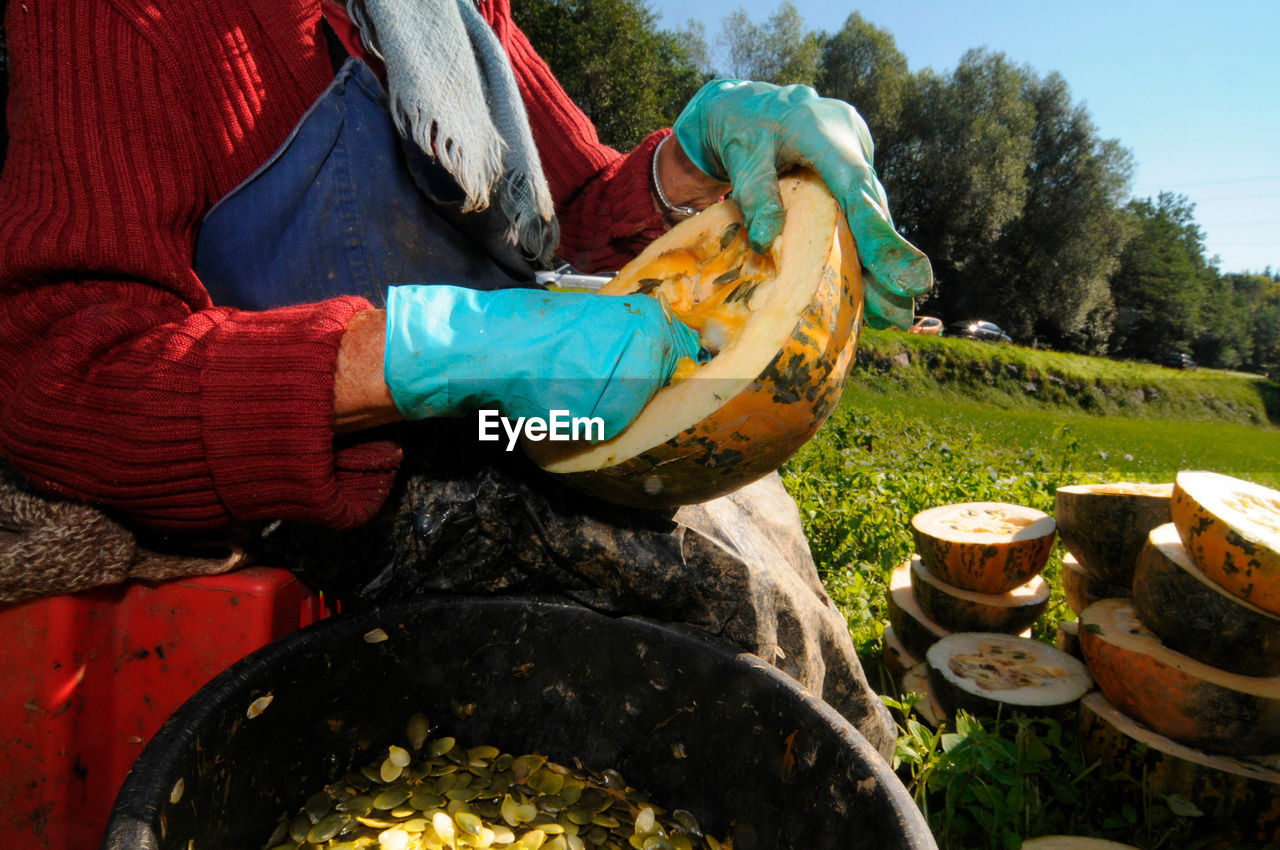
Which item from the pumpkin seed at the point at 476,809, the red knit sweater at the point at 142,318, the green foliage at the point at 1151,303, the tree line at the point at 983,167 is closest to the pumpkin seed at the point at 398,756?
the pumpkin seed at the point at 476,809

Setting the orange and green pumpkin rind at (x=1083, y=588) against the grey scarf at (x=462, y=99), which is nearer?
the grey scarf at (x=462, y=99)

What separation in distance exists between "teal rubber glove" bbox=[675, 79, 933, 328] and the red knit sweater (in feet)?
2.42

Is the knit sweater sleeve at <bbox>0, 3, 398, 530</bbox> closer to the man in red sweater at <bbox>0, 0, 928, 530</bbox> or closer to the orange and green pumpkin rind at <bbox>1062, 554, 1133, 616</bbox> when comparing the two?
the man in red sweater at <bbox>0, 0, 928, 530</bbox>

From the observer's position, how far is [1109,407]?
16906 millimetres

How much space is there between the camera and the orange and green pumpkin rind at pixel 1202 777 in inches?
79.6

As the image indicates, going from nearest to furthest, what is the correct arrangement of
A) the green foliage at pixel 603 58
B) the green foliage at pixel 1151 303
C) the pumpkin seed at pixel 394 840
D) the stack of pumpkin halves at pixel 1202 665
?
1. the pumpkin seed at pixel 394 840
2. the stack of pumpkin halves at pixel 1202 665
3. the green foliage at pixel 603 58
4. the green foliage at pixel 1151 303

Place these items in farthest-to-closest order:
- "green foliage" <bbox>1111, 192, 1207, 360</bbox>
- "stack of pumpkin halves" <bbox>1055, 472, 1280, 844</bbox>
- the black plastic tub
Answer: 1. "green foliage" <bbox>1111, 192, 1207, 360</bbox>
2. "stack of pumpkin halves" <bbox>1055, 472, 1280, 844</bbox>
3. the black plastic tub

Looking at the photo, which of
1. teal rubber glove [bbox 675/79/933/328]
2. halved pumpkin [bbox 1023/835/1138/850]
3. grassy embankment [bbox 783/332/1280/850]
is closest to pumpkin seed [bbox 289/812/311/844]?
teal rubber glove [bbox 675/79/933/328]

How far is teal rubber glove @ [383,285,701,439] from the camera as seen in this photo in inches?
41.9

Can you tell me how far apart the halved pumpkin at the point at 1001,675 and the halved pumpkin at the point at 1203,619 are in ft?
1.16

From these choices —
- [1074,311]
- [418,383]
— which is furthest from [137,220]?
[1074,311]

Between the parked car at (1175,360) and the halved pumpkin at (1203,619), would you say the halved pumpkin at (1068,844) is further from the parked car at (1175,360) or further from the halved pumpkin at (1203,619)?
the parked car at (1175,360)

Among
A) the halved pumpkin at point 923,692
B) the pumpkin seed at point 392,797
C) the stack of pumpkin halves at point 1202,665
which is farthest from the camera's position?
the halved pumpkin at point 923,692

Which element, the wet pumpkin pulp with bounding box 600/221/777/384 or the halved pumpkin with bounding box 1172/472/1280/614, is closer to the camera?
the wet pumpkin pulp with bounding box 600/221/777/384
